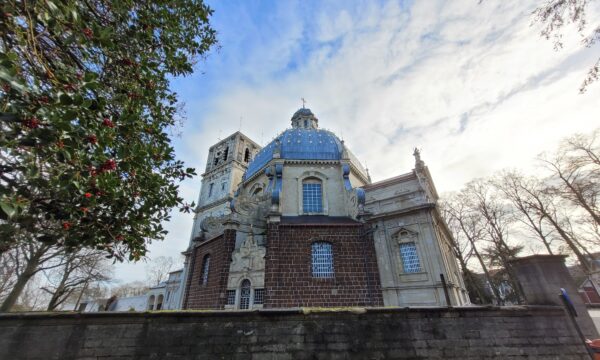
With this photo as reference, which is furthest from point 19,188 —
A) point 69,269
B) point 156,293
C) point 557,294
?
point 156,293

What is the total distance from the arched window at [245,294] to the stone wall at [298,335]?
368 inches

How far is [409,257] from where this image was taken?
14.3 meters

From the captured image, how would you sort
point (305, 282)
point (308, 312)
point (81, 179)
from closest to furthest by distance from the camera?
point (81, 179)
point (308, 312)
point (305, 282)

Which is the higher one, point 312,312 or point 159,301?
point 159,301

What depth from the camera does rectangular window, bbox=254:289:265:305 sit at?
1352 centimetres

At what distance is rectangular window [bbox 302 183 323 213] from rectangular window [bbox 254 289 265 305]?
6.37m

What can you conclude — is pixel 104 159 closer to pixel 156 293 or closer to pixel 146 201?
pixel 146 201

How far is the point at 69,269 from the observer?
68.6 feet

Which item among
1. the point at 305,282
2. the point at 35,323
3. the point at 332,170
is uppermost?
the point at 332,170

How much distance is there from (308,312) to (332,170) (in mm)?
14920

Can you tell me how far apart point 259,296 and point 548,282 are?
11868 millimetres

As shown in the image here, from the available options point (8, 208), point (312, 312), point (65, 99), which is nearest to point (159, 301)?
point (312, 312)

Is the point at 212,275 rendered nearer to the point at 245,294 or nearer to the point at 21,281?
the point at 245,294

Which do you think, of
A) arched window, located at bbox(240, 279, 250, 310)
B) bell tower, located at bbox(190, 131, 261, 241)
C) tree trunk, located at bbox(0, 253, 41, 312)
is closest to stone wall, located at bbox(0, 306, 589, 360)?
arched window, located at bbox(240, 279, 250, 310)
